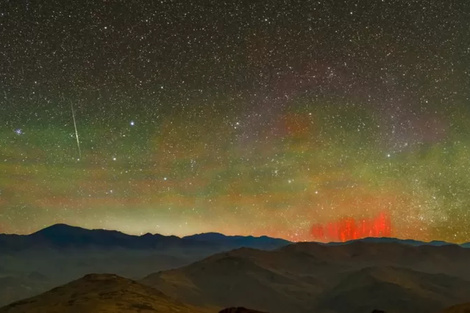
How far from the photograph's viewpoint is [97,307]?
32.2 metres

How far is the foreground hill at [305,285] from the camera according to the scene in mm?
57000

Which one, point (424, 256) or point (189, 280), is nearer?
point (189, 280)

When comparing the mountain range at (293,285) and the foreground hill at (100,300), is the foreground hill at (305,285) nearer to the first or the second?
the mountain range at (293,285)

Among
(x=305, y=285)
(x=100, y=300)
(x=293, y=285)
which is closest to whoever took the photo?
(x=100, y=300)

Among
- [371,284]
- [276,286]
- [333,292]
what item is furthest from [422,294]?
[276,286]

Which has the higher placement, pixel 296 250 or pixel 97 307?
pixel 296 250

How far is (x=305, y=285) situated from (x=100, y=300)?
4447 cm

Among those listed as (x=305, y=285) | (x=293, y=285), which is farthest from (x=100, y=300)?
(x=305, y=285)

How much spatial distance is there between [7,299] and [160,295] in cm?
4086

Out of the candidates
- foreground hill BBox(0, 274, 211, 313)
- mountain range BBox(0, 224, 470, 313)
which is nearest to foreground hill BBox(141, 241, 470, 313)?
mountain range BBox(0, 224, 470, 313)

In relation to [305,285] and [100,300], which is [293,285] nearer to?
[305,285]

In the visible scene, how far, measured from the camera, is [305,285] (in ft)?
239

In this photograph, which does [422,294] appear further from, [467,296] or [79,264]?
[79,264]

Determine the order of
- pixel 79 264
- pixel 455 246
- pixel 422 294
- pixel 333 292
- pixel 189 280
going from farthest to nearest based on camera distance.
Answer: pixel 79 264
pixel 455 246
pixel 189 280
pixel 333 292
pixel 422 294
